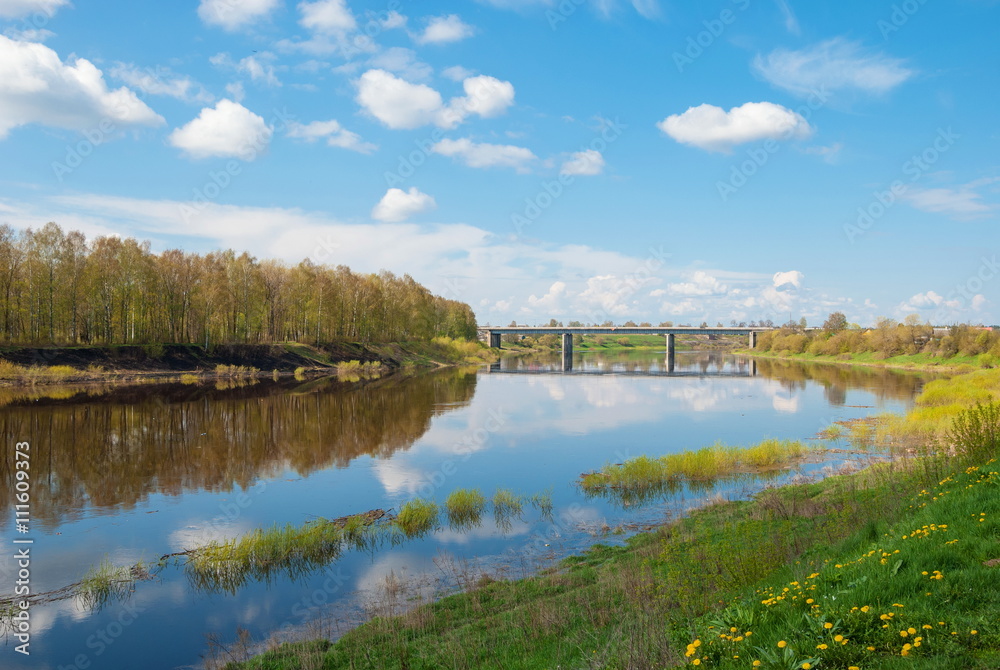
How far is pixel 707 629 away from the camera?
805cm

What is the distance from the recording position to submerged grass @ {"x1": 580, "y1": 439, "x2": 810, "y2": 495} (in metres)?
26.7

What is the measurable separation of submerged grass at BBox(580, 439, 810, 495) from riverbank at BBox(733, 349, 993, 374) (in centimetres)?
8290

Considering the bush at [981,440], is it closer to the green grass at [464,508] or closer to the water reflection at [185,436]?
the green grass at [464,508]

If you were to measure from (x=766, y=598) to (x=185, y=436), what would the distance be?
38430 millimetres

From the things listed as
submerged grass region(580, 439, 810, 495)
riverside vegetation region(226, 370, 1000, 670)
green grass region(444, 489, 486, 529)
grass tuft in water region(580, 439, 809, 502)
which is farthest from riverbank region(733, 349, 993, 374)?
green grass region(444, 489, 486, 529)

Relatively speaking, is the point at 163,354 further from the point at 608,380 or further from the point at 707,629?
the point at 707,629

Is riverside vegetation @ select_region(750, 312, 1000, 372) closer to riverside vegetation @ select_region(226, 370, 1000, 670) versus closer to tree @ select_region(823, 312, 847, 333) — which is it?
tree @ select_region(823, 312, 847, 333)

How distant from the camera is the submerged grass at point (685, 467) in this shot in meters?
26.7

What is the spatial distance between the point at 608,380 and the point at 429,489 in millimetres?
69505

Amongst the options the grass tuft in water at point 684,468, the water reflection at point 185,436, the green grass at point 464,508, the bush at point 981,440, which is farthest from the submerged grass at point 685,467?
the water reflection at point 185,436

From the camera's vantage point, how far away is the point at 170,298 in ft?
274

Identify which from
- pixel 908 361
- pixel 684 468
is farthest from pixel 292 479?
pixel 908 361

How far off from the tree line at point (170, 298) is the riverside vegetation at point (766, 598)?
7882cm

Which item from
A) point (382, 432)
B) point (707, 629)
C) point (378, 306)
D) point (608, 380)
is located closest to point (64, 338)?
point (378, 306)
